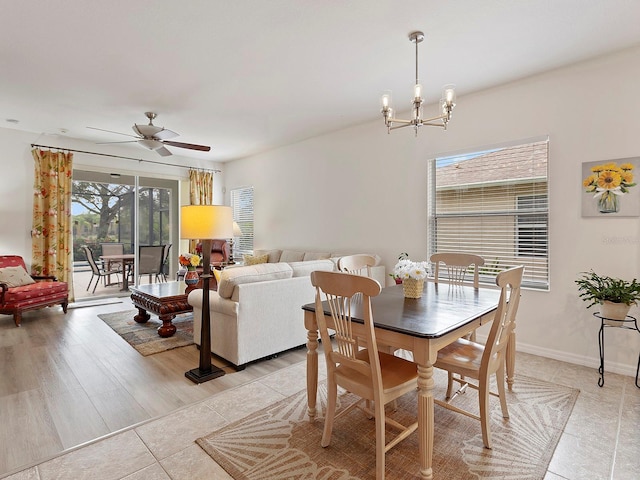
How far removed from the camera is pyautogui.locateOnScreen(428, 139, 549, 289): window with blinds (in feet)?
11.4

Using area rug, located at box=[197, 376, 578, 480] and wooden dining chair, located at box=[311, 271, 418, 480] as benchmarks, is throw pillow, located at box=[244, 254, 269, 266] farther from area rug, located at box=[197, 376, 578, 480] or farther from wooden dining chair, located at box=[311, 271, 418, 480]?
wooden dining chair, located at box=[311, 271, 418, 480]

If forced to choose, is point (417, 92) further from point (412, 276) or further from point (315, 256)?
point (315, 256)

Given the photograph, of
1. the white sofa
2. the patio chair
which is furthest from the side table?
the patio chair

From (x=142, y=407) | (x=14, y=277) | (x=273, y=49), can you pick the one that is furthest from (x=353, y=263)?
(x=14, y=277)

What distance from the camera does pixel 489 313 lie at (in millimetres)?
2145

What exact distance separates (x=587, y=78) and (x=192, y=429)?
438 cm

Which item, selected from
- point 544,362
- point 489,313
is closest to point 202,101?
point 489,313

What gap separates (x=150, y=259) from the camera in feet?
21.2

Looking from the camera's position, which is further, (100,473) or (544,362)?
(544,362)

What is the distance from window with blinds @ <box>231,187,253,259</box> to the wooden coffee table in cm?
289

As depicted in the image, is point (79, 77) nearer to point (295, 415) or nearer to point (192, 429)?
point (192, 429)

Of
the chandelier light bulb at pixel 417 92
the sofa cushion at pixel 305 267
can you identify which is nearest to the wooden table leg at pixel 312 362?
the sofa cushion at pixel 305 267

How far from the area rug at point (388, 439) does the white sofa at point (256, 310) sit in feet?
2.56

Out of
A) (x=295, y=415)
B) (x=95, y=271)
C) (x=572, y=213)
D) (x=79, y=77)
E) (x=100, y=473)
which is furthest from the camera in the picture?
(x=95, y=271)
